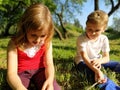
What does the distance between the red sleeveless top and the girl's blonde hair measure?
274 mm

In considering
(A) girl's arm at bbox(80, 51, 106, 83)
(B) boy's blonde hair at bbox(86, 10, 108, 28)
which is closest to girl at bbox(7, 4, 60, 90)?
(A) girl's arm at bbox(80, 51, 106, 83)

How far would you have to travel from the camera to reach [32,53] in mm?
4016

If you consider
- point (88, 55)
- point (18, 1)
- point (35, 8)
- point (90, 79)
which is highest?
point (18, 1)

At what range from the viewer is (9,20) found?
99.0 feet

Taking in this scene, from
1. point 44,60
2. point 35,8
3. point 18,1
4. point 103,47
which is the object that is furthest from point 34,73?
point 18,1

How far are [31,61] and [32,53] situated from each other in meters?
0.10

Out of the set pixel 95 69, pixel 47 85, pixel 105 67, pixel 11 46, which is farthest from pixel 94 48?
pixel 11 46

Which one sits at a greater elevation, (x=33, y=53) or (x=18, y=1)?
(x=18, y=1)

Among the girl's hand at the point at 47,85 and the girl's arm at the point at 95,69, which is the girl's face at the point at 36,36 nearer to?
the girl's hand at the point at 47,85

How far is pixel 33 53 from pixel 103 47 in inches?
52.7

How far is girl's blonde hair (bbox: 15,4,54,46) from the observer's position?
137 inches

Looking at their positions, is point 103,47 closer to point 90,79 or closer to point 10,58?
point 90,79

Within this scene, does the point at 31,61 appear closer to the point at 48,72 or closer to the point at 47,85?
the point at 48,72

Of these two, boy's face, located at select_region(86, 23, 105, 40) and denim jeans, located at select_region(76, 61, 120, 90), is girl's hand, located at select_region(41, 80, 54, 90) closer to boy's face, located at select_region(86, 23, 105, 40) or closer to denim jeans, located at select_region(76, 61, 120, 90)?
denim jeans, located at select_region(76, 61, 120, 90)
